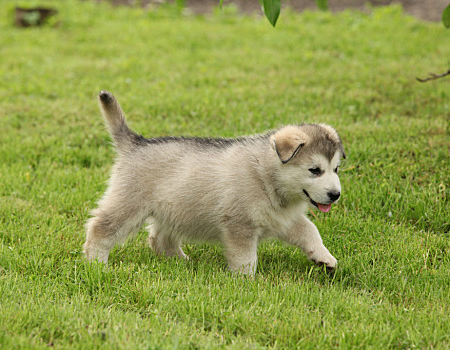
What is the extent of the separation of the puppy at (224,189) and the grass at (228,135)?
26 cm

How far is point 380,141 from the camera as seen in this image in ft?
21.7

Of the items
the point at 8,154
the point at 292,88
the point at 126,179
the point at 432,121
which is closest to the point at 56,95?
the point at 8,154

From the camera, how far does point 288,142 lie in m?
4.27

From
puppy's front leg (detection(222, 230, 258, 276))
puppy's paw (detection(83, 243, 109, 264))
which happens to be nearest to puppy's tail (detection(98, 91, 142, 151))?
puppy's paw (detection(83, 243, 109, 264))

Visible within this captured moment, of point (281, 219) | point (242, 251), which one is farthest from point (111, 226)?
point (281, 219)

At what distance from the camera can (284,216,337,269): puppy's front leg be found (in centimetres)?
457

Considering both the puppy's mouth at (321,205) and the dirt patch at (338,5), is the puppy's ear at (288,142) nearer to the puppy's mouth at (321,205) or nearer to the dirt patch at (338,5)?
the puppy's mouth at (321,205)

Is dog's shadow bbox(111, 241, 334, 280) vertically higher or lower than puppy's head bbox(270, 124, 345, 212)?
lower

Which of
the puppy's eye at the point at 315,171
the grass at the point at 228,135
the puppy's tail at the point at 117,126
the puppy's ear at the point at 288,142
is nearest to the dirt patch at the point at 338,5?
the grass at the point at 228,135

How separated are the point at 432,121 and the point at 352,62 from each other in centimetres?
311

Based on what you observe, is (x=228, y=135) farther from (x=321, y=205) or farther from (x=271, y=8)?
(x=271, y=8)

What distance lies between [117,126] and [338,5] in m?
10.4

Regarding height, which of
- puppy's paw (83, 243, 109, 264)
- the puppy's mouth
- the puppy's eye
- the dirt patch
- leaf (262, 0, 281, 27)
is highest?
leaf (262, 0, 281, 27)

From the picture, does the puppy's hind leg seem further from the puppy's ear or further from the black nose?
the black nose
